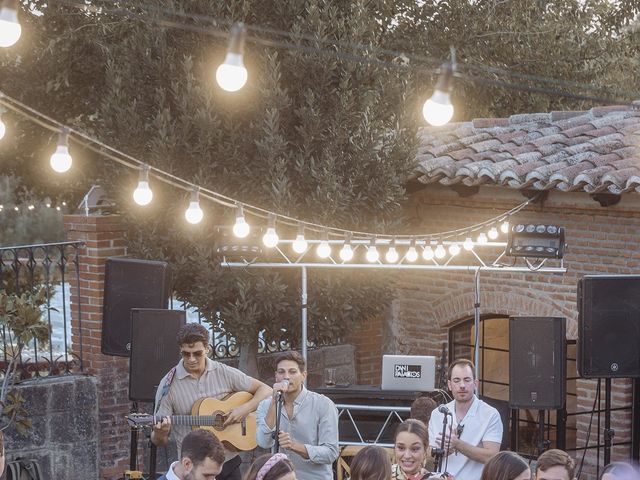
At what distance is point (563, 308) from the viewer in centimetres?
1008

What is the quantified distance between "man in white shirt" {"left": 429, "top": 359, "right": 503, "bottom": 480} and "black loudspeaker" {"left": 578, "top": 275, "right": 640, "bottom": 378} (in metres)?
1.27

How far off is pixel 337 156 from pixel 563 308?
2681 millimetres

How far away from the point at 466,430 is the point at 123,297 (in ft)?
10.4

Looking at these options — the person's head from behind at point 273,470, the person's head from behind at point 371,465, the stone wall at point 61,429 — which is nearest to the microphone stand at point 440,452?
the person's head from behind at point 371,465

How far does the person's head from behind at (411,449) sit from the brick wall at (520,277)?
4.12 metres

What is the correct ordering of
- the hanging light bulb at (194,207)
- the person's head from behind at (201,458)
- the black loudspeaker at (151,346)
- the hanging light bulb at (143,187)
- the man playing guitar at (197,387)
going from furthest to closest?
the black loudspeaker at (151,346), the man playing guitar at (197,387), the hanging light bulb at (194,207), the hanging light bulb at (143,187), the person's head from behind at (201,458)

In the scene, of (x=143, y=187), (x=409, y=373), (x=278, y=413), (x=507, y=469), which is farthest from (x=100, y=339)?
(x=507, y=469)

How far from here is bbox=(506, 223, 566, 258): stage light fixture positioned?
346 inches

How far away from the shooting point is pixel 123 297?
347 inches

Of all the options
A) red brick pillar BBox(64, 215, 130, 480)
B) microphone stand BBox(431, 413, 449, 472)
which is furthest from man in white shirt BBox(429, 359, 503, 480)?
red brick pillar BBox(64, 215, 130, 480)

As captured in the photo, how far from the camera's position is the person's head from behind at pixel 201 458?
5551 mm

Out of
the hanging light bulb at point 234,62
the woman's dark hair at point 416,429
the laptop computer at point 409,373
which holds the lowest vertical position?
the woman's dark hair at point 416,429

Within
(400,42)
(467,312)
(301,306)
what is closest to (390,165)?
(301,306)

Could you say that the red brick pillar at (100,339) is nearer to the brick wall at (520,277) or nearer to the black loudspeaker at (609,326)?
the brick wall at (520,277)
